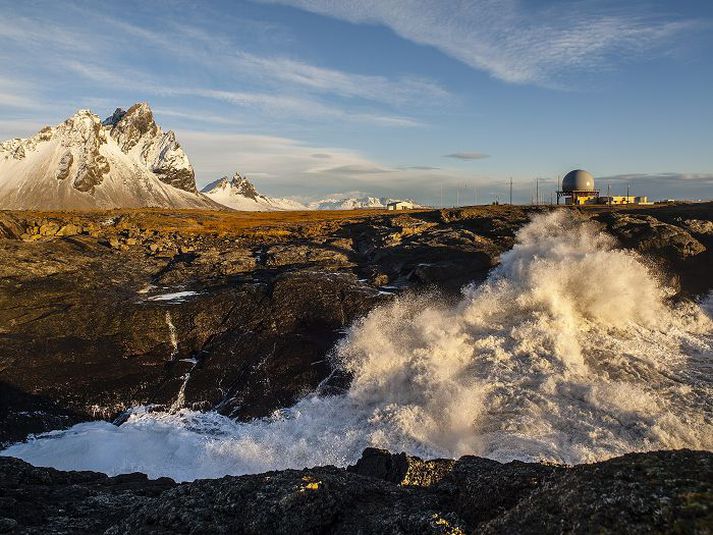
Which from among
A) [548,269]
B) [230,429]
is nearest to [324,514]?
[230,429]

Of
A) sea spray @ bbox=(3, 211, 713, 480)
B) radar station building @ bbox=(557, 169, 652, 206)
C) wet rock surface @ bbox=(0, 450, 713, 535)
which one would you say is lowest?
sea spray @ bbox=(3, 211, 713, 480)

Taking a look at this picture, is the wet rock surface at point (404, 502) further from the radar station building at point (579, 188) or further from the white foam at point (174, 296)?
the radar station building at point (579, 188)

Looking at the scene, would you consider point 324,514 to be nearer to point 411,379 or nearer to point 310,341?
point 411,379

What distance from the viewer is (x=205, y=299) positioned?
47.1 metres

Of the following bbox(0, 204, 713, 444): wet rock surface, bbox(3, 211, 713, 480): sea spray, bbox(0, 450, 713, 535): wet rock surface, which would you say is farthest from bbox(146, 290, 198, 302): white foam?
bbox(0, 450, 713, 535): wet rock surface

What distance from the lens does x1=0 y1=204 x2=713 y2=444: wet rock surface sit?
114ft

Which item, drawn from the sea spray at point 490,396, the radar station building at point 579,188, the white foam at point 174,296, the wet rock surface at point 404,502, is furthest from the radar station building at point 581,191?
the wet rock surface at point 404,502

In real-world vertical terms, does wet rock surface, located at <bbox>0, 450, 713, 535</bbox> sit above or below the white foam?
above

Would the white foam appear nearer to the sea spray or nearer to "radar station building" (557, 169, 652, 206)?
the sea spray

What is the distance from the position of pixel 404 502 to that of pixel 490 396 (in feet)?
65.4

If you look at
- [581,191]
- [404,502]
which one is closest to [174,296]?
[404,502]

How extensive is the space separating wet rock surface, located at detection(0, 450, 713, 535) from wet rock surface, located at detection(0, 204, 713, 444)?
1809 centimetres

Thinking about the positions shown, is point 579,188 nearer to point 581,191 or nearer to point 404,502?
point 581,191

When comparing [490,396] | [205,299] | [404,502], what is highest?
[404,502]
